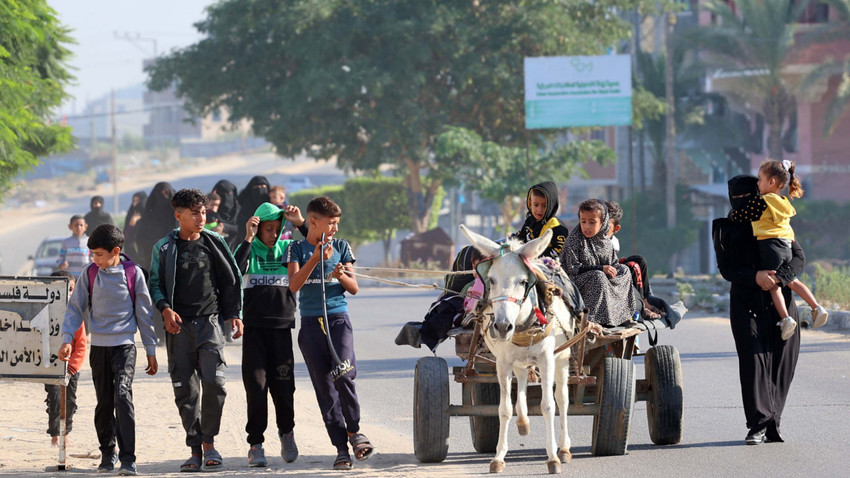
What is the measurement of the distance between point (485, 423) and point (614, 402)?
114 centimetres

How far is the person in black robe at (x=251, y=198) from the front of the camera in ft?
54.5

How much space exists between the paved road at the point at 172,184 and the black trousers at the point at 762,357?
41877 mm

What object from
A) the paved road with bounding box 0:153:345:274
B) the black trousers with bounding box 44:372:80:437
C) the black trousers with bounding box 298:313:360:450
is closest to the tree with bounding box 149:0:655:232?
the paved road with bounding box 0:153:345:274

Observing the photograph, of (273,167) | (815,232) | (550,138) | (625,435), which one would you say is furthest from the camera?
(273,167)

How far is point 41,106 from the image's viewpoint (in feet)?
59.1

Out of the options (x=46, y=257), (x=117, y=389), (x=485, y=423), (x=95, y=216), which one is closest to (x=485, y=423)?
(x=485, y=423)

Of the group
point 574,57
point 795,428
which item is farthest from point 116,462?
point 574,57

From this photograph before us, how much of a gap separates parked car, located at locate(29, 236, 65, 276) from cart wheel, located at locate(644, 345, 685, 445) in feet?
73.5

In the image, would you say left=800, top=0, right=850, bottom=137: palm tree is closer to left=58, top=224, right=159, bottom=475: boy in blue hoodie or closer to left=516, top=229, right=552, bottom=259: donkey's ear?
left=516, top=229, right=552, bottom=259: donkey's ear

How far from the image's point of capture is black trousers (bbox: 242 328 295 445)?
8.67m

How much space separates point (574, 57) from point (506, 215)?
5.67 m

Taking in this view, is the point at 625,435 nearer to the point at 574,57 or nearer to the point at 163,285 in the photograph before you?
the point at 163,285

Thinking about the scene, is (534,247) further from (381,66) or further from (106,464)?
Result: (381,66)

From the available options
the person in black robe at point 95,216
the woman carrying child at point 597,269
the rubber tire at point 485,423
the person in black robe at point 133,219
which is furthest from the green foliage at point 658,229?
the woman carrying child at point 597,269
